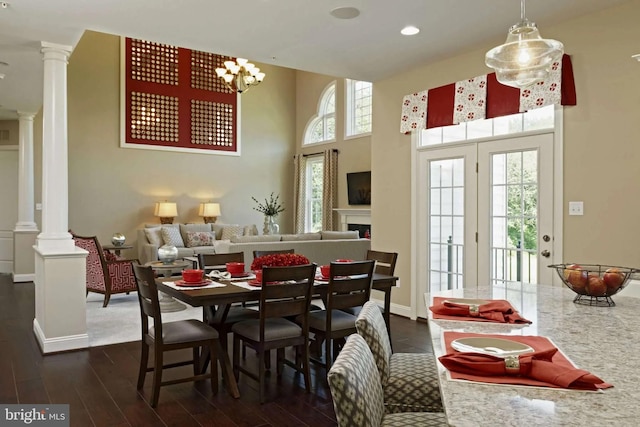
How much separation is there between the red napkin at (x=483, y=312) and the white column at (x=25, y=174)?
821 cm

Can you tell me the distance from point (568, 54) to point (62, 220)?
15.3 ft

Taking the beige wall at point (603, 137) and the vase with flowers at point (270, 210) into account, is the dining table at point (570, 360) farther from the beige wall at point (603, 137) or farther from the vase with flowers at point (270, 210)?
the vase with flowers at point (270, 210)

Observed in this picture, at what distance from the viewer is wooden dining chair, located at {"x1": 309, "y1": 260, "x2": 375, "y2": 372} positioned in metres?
3.39

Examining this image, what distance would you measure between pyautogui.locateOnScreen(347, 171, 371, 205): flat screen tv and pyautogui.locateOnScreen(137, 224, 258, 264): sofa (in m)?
2.46

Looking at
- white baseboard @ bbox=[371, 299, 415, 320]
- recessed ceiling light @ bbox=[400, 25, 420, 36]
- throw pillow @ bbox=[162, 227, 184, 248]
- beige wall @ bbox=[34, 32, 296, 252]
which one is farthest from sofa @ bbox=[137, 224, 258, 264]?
recessed ceiling light @ bbox=[400, 25, 420, 36]

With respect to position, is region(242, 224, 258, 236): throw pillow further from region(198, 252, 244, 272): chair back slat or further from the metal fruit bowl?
the metal fruit bowl

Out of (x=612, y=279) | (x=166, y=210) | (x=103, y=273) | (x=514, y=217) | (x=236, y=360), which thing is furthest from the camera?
(x=166, y=210)

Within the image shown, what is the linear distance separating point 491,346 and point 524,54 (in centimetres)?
164

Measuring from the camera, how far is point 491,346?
1420mm

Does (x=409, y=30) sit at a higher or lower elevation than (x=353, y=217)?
higher

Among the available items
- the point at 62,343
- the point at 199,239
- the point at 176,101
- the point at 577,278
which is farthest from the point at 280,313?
the point at 176,101

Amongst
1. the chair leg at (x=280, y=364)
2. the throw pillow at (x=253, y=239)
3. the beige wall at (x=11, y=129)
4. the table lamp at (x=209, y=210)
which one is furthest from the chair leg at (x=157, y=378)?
the beige wall at (x=11, y=129)

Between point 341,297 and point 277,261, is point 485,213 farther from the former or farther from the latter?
point 277,261

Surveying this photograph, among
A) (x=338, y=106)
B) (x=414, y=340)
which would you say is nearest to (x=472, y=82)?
(x=414, y=340)
